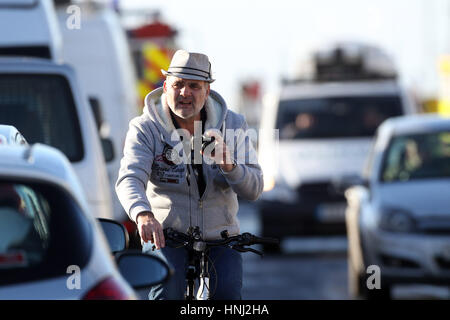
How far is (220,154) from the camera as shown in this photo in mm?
5520

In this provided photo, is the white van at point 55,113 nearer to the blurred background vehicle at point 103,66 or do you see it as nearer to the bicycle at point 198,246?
the bicycle at point 198,246

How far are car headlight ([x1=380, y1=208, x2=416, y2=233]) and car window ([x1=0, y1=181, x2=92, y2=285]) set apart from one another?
8497mm

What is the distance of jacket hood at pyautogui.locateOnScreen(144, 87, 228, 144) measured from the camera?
5.86 metres

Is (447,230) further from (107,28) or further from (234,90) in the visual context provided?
(234,90)

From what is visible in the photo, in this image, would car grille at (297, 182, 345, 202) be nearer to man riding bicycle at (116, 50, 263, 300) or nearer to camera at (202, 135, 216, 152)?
man riding bicycle at (116, 50, 263, 300)

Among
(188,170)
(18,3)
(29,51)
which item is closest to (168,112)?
(188,170)

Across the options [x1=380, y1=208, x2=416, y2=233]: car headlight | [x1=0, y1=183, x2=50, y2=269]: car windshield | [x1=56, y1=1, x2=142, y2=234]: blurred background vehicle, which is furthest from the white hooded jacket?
[x1=56, y1=1, x2=142, y2=234]: blurred background vehicle

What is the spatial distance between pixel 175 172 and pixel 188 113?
0.24m

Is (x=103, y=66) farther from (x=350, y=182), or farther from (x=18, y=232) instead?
(x=18, y=232)

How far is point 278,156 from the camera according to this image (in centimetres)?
1831

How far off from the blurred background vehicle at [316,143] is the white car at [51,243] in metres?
13.2

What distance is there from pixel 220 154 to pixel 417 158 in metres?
8.55

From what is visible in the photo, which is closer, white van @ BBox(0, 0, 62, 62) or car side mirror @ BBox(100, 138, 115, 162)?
car side mirror @ BBox(100, 138, 115, 162)
